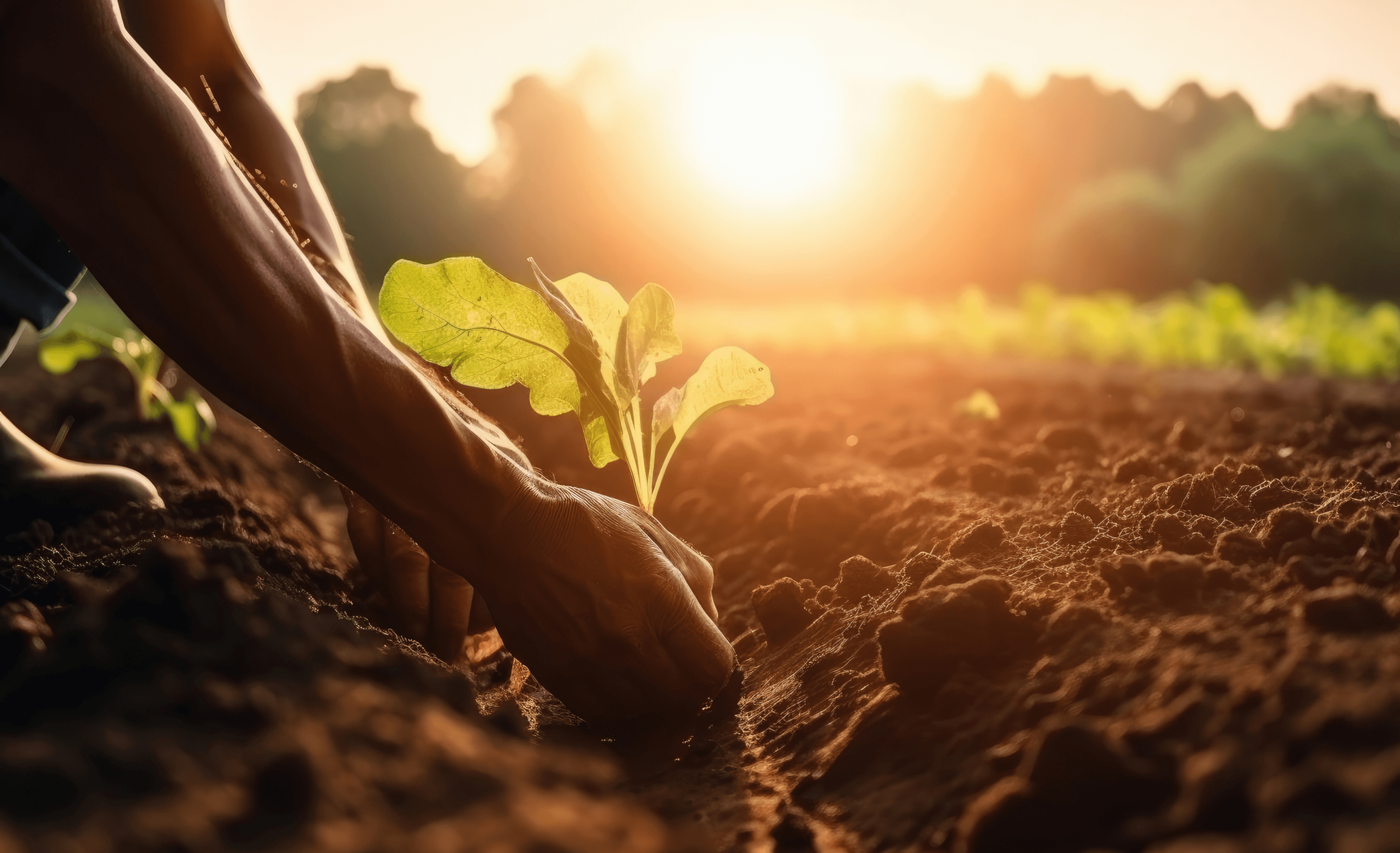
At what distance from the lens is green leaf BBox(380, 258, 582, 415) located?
1628 mm

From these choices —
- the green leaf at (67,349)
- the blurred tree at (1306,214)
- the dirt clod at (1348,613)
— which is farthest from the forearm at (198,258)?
the blurred tree at (1306,214)

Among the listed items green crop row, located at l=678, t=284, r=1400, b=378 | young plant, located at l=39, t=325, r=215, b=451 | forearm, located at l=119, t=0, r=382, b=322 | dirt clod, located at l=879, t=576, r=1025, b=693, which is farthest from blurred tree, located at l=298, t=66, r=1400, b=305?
dirt clod, located at l=879, t=576, r=1025, b=693

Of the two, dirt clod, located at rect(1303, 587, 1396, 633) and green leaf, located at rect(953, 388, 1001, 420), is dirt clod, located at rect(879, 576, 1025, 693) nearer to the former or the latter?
dirt clod, located at rect(1303, 587, 1396, 633)

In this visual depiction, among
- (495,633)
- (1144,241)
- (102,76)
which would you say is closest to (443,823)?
(102,76)

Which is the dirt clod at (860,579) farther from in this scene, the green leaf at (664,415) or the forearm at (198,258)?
the forearm at (198,258)

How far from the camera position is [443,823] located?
0.68 metres

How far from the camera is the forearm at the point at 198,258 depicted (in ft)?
3.96

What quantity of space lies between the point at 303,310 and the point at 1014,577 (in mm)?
1150

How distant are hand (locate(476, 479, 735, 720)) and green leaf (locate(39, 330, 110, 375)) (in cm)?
242

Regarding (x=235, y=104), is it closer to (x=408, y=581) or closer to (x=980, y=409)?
(x=408, y=581)

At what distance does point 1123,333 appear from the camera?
20.0 ft

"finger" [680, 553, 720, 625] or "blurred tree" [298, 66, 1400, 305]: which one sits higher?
"blurred tree" [298, 66, 1400, 305]

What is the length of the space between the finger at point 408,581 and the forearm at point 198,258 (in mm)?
460

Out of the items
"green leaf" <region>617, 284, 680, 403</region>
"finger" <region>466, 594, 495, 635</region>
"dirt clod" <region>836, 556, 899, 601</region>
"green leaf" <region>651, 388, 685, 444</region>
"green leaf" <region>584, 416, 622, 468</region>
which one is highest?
"green leaf" <region>617, 284, 680, 403</region>
